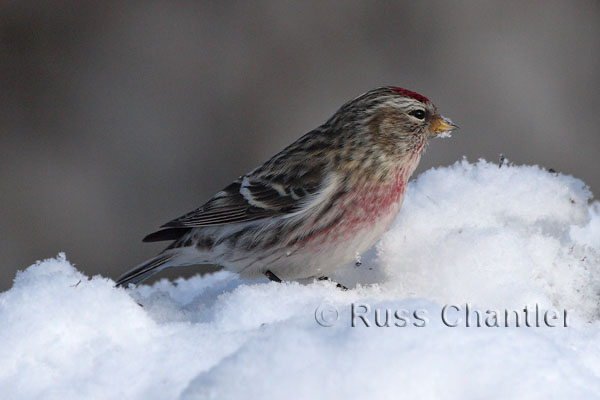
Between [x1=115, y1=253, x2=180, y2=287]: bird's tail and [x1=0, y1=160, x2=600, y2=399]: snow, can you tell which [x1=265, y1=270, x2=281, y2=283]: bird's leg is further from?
[x1=115, y1=253, x2=180, y2=287]: bird's tail

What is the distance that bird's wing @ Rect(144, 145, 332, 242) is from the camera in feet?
7.50

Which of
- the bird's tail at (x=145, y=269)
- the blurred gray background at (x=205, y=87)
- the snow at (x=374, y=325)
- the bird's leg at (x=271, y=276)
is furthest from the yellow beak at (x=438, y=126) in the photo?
the blurred gray background at (x=205, y=87)

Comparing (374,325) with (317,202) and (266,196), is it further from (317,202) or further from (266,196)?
(266,196)

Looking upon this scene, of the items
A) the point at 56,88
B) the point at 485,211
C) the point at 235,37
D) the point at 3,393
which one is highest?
the point at 235,37

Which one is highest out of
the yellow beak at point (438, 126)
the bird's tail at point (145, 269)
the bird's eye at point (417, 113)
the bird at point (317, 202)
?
the bird's eye at point (417, 113)

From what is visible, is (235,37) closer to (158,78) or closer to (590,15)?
(158,78)

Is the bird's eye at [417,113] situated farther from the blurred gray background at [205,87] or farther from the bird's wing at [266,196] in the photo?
the blurred gray background at [205,87]

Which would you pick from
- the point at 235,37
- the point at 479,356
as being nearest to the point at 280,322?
the point at 479,356

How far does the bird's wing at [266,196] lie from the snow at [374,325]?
268 millimetres

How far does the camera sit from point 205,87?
201 inches

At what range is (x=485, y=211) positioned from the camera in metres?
2.10

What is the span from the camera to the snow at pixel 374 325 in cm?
121

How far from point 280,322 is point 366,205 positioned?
0.86 m

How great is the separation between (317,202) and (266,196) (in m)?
0.21
